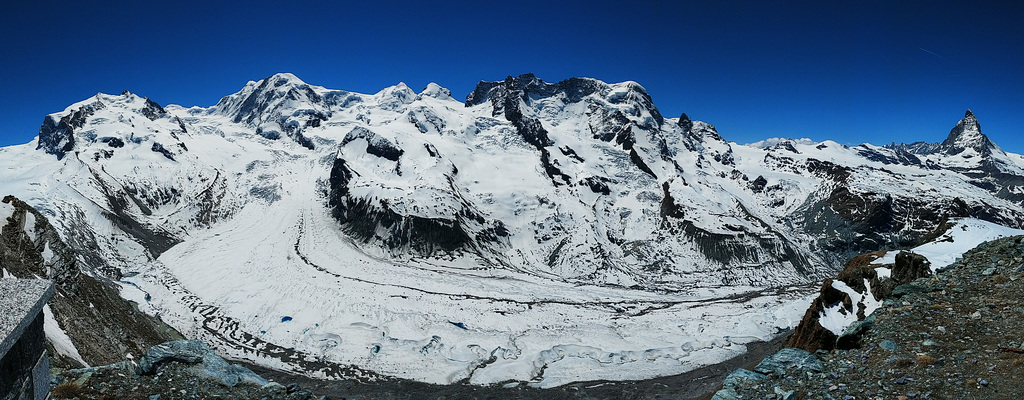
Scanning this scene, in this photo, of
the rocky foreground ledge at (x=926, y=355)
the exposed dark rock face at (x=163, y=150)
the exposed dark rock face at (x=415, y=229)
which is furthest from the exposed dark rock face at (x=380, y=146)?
the rocky foreground ledge at (x=926, y=355)

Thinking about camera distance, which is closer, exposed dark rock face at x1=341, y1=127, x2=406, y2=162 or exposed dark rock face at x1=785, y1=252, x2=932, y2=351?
exposed dark rock face at x1=785, y1=252, x2=932, y2=351

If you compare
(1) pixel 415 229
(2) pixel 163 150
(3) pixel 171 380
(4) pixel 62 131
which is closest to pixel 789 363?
(3) pixel 171 380

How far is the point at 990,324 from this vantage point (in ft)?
39.6

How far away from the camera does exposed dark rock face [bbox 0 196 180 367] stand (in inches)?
907

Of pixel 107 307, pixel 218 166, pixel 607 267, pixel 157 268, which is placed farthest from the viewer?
pixel 218 166

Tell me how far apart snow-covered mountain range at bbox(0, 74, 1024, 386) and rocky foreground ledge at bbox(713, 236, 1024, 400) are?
128ft

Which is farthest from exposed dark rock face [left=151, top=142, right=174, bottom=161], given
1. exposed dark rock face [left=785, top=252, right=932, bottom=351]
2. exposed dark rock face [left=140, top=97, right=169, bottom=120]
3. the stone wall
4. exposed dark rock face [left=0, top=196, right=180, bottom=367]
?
exposed dark rock face [left=785, top=252, right=932, bottom=351]

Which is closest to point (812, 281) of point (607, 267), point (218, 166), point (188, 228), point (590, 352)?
point (607, 267)

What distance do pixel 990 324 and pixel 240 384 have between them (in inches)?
796

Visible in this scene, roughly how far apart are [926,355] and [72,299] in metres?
41.6

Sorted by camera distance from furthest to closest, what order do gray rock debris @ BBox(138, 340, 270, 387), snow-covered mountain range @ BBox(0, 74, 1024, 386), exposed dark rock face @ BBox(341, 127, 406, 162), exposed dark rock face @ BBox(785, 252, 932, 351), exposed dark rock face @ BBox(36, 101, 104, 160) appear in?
exposed dark rock face @ BBox(341, 127, 406, 162) < exposed dark rock face @ BBox(36, 101, 104, 160) < snow-covered mountain range @ BBox(0, 74, 1024, 386) < exposed dark rock face @ BBox(785, 252, 932, 351) < gray rock debris @ BBox(138, 340, 270, 387)

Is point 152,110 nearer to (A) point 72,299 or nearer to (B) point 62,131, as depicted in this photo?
(B) point 62,131

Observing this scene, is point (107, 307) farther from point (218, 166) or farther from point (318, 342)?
point (218, 166)

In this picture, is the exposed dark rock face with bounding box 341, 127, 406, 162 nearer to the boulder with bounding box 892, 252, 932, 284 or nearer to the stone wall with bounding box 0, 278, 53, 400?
the boulder with bounding box 892, 252, 932, 284
